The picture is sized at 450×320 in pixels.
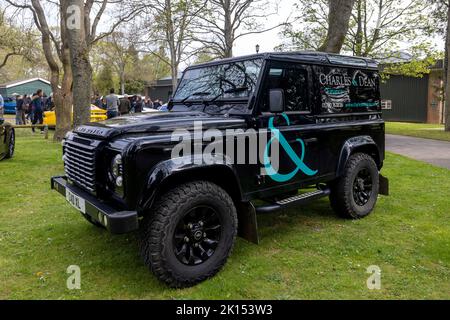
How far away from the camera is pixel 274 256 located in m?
4.02

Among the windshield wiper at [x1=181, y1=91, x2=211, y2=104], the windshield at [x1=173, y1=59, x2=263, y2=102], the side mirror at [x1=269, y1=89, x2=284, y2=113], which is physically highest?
the windshield at [x1=173, y1=59, x2=263, y2=102]

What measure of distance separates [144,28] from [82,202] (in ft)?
59.3

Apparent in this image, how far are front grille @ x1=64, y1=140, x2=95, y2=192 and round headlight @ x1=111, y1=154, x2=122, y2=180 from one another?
0.26 metres

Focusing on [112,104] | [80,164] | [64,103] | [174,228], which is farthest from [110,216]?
[112,104]

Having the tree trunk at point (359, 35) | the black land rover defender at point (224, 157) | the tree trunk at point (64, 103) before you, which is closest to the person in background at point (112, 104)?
the tree trunk at point (64, 103)

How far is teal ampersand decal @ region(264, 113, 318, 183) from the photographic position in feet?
12.9

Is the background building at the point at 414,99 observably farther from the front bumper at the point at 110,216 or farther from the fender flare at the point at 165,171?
the front bumper at the point at 110,216

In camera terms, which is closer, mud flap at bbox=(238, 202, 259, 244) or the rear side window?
mud flap at bbox=(238, 202, 259, 244)

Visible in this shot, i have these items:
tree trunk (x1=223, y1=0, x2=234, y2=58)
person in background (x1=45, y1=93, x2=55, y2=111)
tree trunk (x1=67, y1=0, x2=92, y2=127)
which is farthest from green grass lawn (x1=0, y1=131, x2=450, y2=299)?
person in background (x1=45, y1=93, x2=55, y2=111)

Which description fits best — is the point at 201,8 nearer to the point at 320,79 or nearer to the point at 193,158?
the point at 320,79

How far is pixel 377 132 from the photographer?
5.49 metres

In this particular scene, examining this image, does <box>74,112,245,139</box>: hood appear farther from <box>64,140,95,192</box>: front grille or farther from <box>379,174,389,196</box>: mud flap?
<box>379,174,389,196</box>: mud flap

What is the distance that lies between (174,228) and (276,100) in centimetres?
160

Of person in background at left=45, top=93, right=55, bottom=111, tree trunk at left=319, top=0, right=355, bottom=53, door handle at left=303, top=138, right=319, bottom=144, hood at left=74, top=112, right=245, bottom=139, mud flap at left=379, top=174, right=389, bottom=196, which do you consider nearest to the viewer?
hood at left=74, top=112, right=245, bottom=139
